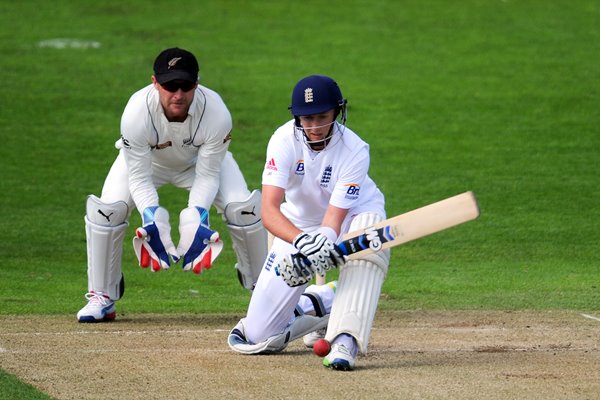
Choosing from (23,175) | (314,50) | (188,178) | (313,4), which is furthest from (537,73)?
(188,178)

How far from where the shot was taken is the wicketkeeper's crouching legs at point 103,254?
26.2 feet

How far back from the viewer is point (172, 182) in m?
8.28

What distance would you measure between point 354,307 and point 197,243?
1.48 metres

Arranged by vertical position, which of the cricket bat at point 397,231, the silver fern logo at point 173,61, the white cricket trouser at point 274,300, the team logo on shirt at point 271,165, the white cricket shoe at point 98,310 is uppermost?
the silver fern logo at point 173,61

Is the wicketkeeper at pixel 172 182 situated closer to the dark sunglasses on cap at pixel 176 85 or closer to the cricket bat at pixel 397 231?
the dark sunglasses on cap at pixel 176 85

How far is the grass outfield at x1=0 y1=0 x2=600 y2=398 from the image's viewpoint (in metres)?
10.2

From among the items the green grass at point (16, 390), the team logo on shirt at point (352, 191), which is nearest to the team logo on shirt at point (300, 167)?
the team logo on shirt at point (352, 191)

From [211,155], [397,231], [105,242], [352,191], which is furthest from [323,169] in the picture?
[105,242]

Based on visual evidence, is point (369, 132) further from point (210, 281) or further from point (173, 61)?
point (173, 61)

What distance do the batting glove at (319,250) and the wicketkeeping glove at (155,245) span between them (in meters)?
1.36

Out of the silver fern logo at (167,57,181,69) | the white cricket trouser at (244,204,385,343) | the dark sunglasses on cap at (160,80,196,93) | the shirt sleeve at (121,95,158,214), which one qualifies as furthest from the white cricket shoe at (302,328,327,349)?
the silver fern logo at (167,57,181,69)

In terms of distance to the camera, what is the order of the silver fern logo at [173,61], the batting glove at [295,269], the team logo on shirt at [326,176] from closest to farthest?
1. the batting glove at [295,269]
2. the team logo on shirt at [326,176]
3. the silver fern logo at [173,61]

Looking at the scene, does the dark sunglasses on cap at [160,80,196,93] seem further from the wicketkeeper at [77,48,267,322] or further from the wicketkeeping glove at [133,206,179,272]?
the wicketkeeping glove at [133,206,179,272]

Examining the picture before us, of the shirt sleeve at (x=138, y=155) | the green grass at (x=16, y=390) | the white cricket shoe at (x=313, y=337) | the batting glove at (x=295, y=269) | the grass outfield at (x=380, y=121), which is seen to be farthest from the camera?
the grass outfield at (x=380, y=121)
